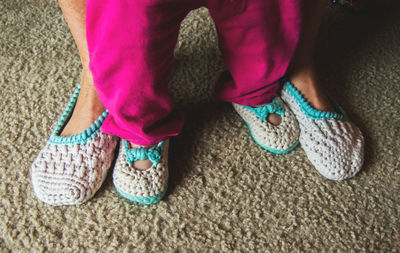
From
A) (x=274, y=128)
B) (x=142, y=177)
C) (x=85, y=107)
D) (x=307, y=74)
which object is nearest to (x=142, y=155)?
(x=142, y=177)

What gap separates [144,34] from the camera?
1.50 ft

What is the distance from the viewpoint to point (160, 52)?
0.50m

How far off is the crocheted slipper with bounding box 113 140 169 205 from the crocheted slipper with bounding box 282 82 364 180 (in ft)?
0.91

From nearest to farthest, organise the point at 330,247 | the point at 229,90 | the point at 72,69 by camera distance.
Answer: the point at 330,247 → the point at 229,90 → the point at 72,69

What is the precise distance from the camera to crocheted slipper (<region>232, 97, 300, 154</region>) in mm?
686

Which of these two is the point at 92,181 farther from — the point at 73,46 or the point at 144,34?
the point at 73,46

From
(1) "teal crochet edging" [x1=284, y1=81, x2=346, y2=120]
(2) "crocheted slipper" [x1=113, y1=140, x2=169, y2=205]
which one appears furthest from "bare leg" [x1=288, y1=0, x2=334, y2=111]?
(2) "crocheted slipper" [x1=113, y1=140, x2=169, y2=205]

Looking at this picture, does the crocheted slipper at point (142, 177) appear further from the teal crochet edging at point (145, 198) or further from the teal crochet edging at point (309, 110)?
the teal crochet edging at point (309, 110)

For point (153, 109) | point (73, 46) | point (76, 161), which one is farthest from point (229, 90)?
point (73, 46)

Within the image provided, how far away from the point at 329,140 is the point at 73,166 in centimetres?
46

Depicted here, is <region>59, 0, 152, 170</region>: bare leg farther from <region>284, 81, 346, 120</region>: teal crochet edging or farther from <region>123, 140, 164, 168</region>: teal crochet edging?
<region>284, 81, 346, 120</region>: teal crochet edging

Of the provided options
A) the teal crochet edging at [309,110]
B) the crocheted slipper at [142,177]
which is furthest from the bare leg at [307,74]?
the crocheted slipper at [142,177]

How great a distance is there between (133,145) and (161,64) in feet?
0.62

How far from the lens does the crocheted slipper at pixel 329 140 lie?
65cm
